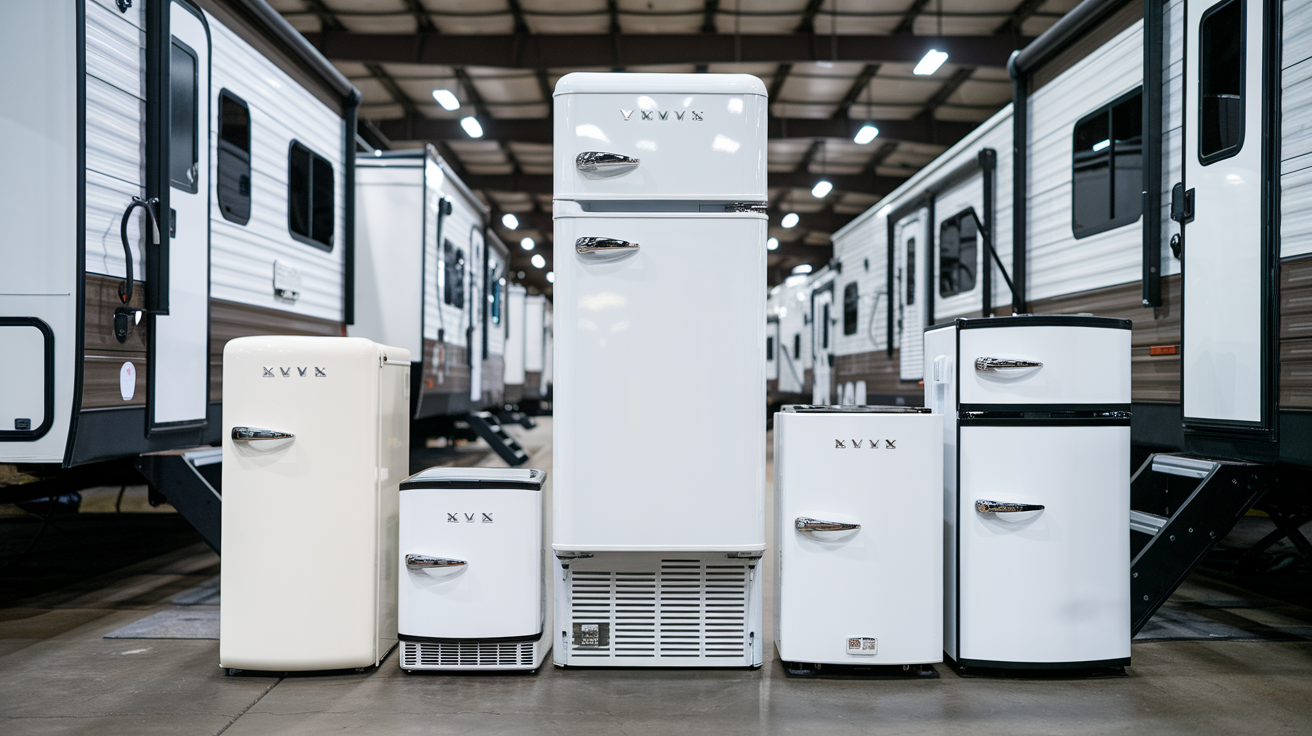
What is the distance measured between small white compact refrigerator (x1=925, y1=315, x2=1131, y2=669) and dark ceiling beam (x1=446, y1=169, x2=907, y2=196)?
13.1m

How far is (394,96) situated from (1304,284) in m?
12.1

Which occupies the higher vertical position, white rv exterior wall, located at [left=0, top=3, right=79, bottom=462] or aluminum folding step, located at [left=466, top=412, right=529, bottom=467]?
white rv exterior wall, located at [left=0, top=3, right=79, bottom=462]

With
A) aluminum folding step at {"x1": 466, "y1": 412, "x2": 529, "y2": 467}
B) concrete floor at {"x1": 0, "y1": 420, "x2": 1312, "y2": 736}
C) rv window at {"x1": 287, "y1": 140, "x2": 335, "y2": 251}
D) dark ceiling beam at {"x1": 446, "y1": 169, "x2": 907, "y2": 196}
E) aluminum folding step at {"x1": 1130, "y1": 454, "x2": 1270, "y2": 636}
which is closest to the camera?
concrete floor at {"x1": 0, "y1": 420, "x2": 1312, "y2": 736}

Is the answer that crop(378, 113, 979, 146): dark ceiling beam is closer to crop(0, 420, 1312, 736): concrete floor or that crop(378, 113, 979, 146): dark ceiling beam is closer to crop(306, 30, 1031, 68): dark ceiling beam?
crop(306, 30, 1031, 68): dark ceiling beam

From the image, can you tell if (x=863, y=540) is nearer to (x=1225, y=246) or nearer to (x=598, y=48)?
(x=1225, y=246)

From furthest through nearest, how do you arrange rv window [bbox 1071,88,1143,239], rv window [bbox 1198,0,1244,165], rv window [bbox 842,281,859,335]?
1. rv window [bbox 842,281,859,335]
2. rv window [bbox 1071,88,1143,239]
3. rv window [bbox 1198,0,1244,165]

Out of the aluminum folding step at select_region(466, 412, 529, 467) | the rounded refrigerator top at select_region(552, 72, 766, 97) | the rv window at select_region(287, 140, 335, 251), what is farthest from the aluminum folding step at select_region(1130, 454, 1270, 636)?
the aluminum folding step at select_region(466, 412, 529, 467)

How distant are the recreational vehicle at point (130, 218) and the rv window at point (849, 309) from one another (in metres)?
6.22

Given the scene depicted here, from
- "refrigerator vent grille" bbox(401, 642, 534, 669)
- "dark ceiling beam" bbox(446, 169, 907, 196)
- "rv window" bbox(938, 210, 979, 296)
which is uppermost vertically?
"dark ceiling beam" bbox(446, 169, 907, 196)

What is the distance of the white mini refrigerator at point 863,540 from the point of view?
262 cm

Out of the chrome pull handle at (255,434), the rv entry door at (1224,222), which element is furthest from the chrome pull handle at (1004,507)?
the chrome pull handle at (255,434)

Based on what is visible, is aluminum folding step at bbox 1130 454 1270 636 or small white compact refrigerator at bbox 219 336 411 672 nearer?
small white compact refrigerator at bbox 219 336 411 672

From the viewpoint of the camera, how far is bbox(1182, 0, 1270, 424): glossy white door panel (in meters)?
2.92

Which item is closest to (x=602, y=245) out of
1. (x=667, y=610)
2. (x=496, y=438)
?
(x=667, y=610)
